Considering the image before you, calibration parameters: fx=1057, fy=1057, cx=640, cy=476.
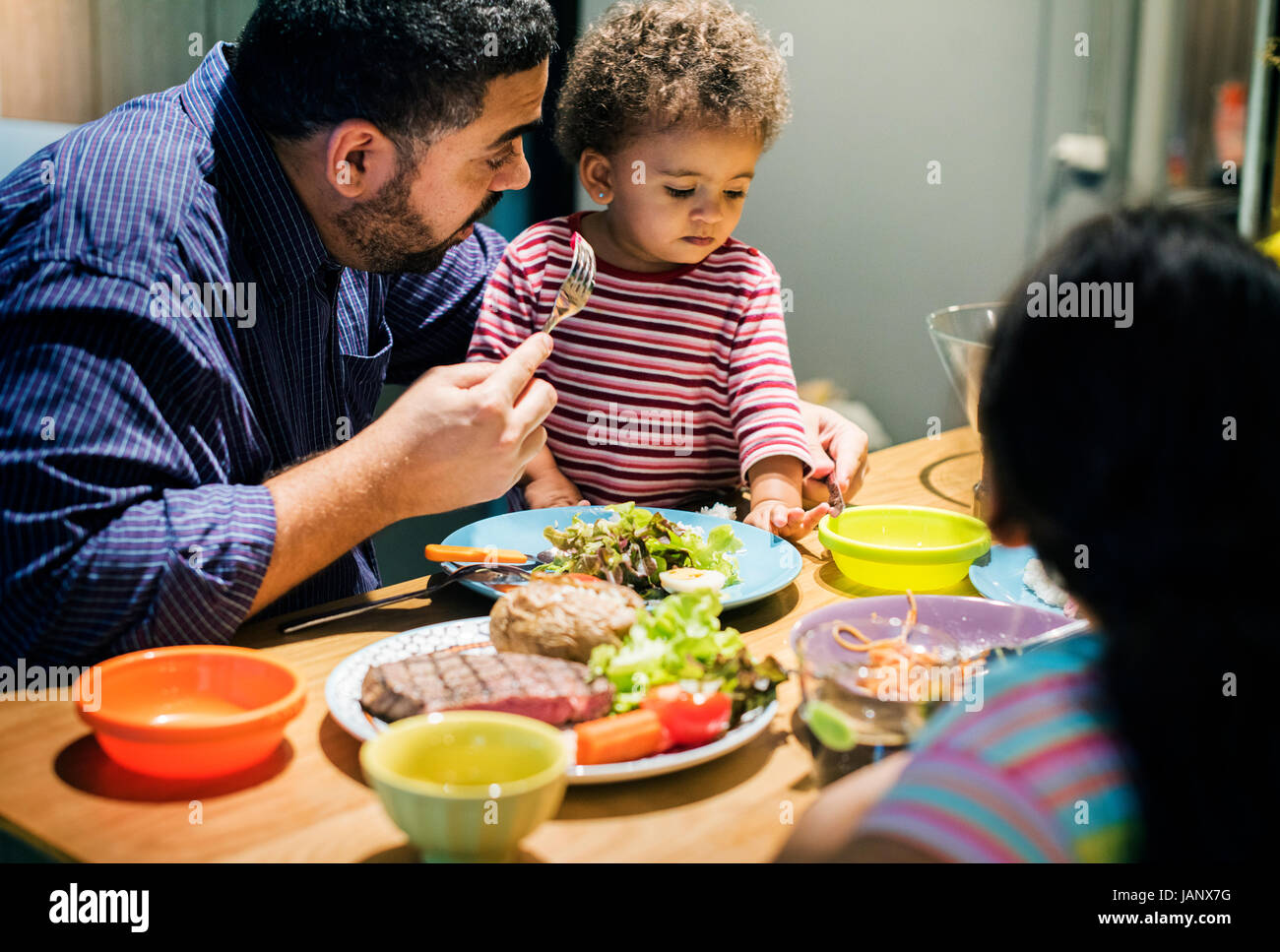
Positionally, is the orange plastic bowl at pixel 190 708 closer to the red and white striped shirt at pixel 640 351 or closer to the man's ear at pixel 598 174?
the red and white striped shirt at pixel 640 351

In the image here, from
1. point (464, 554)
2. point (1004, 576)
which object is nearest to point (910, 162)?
point (1004, 576)

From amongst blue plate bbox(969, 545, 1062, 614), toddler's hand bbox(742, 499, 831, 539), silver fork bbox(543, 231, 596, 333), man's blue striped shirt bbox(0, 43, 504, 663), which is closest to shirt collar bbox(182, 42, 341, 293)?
man's blue striped shirt bbox(0, 43, 504, 663)

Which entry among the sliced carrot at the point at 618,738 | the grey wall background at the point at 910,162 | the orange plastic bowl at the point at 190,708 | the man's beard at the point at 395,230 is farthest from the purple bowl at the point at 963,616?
the grey wall background at the point at 910,162

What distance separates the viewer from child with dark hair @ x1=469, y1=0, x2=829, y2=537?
5.85 ft

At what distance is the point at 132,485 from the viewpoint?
1104 millimetres

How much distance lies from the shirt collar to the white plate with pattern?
1.83 feet

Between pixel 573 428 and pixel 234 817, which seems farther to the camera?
pixel 573 428

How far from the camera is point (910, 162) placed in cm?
302

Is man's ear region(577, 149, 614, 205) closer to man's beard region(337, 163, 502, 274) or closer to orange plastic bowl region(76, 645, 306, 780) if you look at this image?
man's beard region(337, 163, 502, 274)

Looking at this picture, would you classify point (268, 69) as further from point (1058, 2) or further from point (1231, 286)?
point (1058, 2)

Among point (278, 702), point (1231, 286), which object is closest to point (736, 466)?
point (278, 702)

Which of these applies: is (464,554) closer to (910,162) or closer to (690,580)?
(690,580)

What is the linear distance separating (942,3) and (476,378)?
2.22 meters

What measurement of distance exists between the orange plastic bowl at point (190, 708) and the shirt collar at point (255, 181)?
63cm
